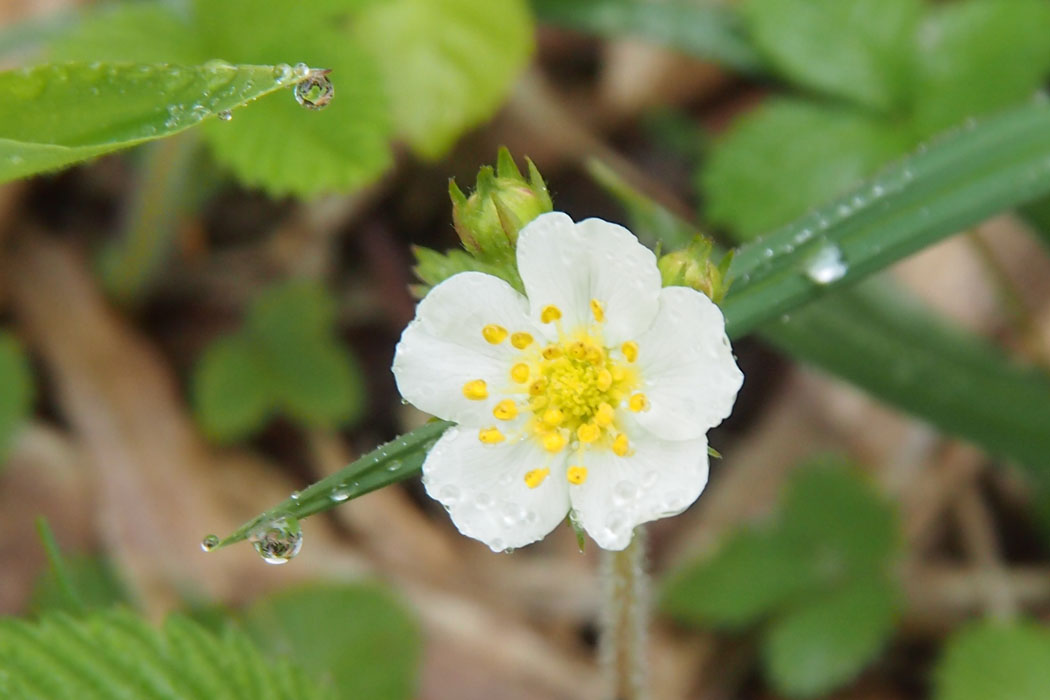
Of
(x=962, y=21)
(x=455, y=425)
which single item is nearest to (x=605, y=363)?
(x=455, y=425)

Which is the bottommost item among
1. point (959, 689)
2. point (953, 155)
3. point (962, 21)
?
point (959, 689)

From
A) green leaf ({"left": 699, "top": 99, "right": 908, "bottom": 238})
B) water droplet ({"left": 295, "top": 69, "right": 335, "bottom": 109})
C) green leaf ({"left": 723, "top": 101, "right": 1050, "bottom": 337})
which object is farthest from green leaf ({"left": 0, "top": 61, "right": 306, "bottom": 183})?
green leaf ({"left": 699, "top": 99, "right": 908, "bottom": 238})

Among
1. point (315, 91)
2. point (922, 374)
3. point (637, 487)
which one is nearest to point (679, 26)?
point (922, 374)

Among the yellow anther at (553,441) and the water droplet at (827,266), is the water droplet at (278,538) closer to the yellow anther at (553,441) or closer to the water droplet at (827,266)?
the yellow anther at (553,441)

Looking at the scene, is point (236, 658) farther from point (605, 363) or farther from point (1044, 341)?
point (1044, 341)

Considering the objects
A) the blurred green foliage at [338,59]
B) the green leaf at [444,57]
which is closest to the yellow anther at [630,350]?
the blurred green foliage at [338,59]

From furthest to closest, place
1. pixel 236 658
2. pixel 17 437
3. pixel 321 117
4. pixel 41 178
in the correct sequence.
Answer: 1. pixel 41 178
2. pixel 17 437
3. pixel 321 117
4. pixel 236 658

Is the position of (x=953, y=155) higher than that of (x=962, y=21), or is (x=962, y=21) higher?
(x=962, y=21)
